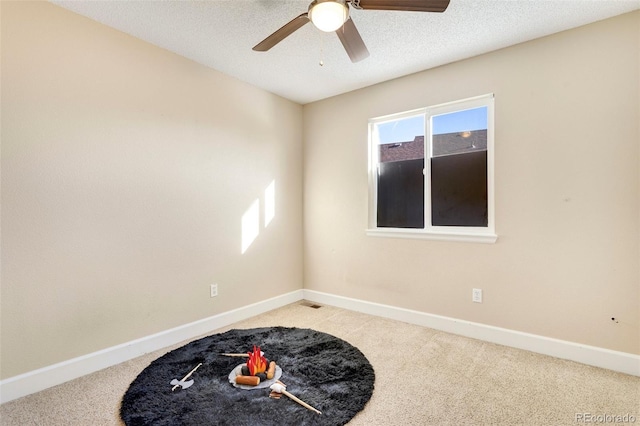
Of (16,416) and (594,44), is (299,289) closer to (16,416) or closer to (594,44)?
(16,416)

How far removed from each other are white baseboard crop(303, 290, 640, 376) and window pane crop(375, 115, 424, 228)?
0.93 metres

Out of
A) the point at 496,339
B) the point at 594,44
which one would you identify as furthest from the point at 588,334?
the point at 594,44

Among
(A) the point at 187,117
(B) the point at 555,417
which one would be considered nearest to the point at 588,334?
(B) the point at 555,417

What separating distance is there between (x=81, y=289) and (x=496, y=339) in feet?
10.8

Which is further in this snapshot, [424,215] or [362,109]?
[362,109]

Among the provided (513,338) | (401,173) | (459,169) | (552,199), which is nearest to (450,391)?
(513,338)

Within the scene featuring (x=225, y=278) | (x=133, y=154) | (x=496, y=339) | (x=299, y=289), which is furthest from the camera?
(x=299, y=289)

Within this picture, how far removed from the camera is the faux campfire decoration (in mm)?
2008

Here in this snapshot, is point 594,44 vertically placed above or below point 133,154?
above

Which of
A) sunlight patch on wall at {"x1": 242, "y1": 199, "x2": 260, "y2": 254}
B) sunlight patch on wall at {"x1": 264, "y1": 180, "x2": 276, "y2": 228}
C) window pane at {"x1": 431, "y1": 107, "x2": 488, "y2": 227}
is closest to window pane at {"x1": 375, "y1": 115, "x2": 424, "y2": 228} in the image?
window pane at {"x1": 431, "y1": 107, "x2": 488, "y2": 227}

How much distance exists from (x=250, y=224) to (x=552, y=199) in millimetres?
2781

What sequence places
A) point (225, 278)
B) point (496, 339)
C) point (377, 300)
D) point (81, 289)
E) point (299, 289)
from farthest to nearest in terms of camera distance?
point (299, 289), point (377, 300), point (225, 278), point (496, 339), point (81, 289)

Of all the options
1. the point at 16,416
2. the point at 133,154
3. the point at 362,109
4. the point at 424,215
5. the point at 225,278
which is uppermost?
the point at 362,109

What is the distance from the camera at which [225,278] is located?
3.17 m
